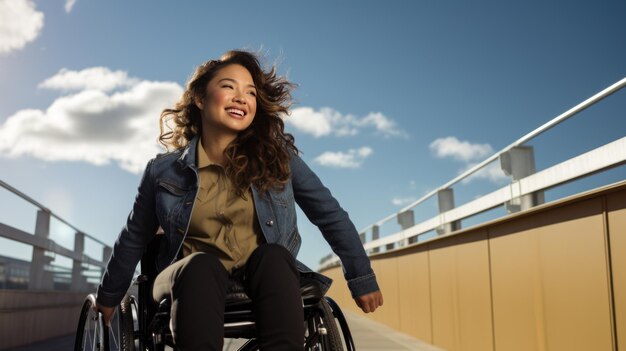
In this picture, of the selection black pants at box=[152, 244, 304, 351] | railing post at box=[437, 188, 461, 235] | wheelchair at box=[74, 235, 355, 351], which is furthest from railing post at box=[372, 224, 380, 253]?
black pants at box=[152, 244, 304, 351]

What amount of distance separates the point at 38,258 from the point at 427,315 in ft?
13.1

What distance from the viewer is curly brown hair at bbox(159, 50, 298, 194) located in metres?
2.43

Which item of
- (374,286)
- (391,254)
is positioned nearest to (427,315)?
(391,254)

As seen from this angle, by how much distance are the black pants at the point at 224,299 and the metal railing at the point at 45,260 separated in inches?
178

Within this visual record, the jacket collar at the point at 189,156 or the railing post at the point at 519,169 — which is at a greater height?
the railing post at the point at 519,169

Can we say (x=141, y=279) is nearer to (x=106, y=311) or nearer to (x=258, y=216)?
(x=106, y=311)

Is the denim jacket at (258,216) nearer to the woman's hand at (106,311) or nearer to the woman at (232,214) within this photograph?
the woman at (232,214)

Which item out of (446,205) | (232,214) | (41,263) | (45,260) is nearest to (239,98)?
(232,214)

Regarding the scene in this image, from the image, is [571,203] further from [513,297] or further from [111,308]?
[111,308]

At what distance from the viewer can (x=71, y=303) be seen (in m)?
8.38

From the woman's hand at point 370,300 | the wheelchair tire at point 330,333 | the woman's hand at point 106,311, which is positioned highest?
the woman's hand at point 370,300

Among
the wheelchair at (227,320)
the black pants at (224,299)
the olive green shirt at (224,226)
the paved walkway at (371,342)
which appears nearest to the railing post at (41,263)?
the paved walkway at (371,342)

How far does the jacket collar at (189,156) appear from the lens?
2.47 metres

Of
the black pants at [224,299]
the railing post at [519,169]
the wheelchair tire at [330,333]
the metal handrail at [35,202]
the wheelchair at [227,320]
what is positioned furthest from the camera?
the metal handrail at [35,202]
